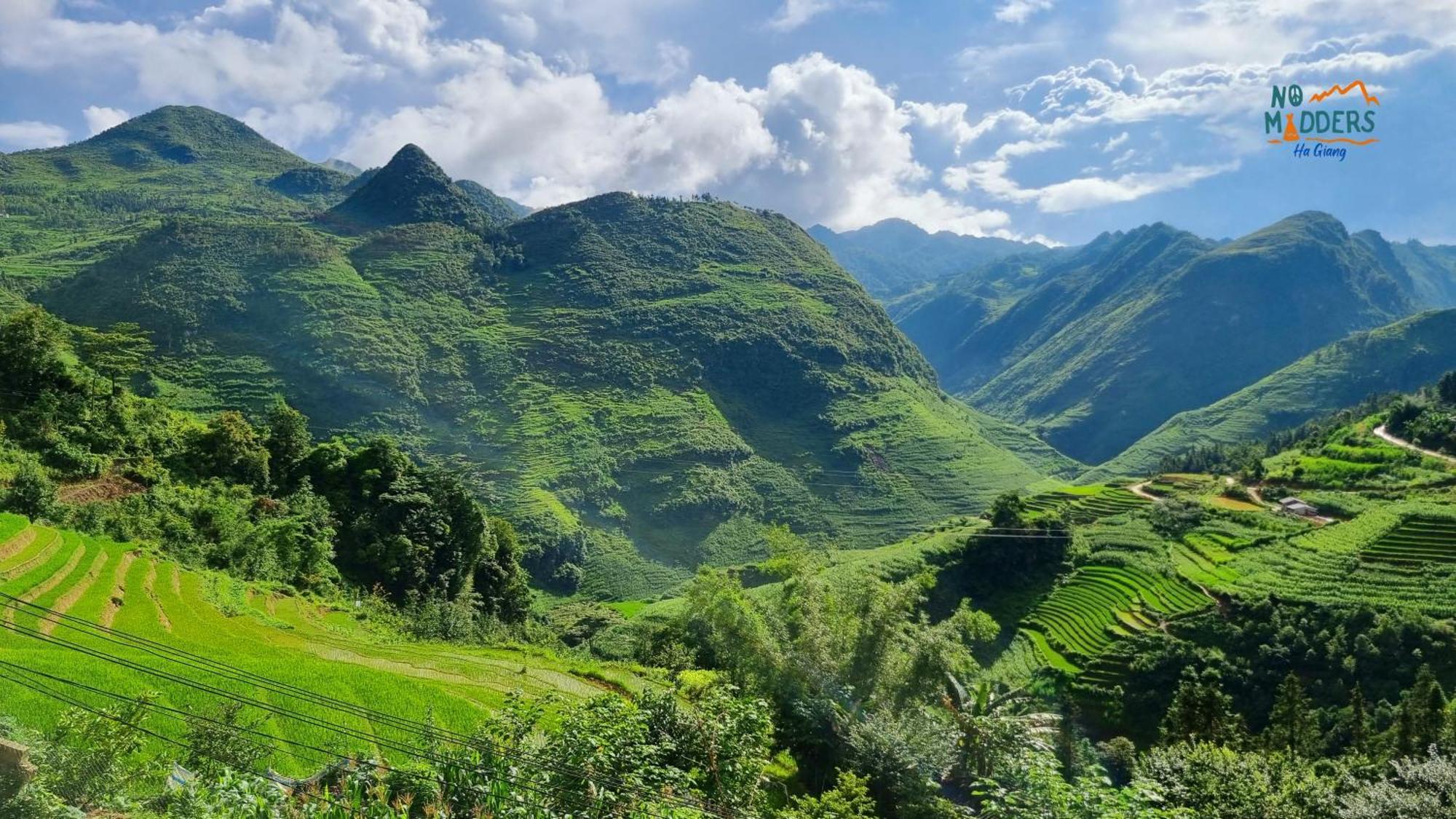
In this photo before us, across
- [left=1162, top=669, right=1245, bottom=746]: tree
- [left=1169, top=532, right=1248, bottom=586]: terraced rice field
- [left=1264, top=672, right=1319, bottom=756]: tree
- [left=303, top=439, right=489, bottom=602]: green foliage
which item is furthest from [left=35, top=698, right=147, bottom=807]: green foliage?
[left=1169, top=532, right=1248, bottom=586]: terraced rice field

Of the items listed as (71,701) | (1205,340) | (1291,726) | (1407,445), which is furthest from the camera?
(1205,340)

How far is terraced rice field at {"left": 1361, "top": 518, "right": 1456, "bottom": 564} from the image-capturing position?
3316cm

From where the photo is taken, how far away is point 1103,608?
3531 centimetres

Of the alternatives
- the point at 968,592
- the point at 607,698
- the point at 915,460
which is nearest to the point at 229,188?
the point at 915,460

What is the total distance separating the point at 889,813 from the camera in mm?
13953

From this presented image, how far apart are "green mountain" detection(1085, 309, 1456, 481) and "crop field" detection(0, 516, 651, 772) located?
389 feet

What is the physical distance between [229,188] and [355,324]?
10009 cm

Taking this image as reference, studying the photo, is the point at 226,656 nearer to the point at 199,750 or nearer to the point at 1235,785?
the point at 199,750

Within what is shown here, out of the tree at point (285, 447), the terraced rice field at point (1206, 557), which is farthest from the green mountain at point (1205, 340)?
the tree at point (285, 447)

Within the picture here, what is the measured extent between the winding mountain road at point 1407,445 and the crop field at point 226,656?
195ft

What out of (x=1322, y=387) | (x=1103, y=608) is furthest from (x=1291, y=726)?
(x=1322, y=387)

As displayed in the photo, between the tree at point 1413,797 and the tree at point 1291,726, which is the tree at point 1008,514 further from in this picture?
the tree at point 1413,797

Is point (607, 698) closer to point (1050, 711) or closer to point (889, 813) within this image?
point (889, 813)

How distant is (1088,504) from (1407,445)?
25.5 meters
